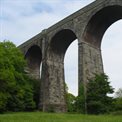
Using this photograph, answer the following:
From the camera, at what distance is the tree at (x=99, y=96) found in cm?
2647

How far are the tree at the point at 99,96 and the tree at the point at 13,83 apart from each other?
9.08m

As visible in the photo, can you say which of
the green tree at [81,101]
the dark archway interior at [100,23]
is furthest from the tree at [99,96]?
the dark archway interior at [100,23]

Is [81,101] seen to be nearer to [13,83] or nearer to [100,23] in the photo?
[13,83]

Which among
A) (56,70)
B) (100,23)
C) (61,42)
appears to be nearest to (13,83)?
(56,70)

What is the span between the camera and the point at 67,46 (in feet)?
122

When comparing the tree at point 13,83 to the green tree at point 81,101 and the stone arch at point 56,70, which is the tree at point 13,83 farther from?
the green tree at point 81,101

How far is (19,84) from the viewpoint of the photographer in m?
34.3

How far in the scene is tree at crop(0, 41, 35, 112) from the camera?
30188 millimetres

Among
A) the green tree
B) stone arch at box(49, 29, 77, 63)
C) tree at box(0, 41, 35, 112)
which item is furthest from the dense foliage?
the green tree

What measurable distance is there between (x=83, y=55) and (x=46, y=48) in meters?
8.51

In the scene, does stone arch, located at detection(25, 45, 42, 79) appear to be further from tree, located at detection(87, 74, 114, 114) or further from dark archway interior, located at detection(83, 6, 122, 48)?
tree, located at detection(87, 74, 114, 114)

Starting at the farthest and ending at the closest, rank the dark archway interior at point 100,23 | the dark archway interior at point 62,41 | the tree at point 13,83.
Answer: the dark archway interior at point 62,41 → the tree at point 13,83 → the dark archway interior at point 100,23

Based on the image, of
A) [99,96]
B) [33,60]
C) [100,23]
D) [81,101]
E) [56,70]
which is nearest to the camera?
[99,96]

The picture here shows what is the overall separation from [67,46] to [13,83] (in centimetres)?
1025
